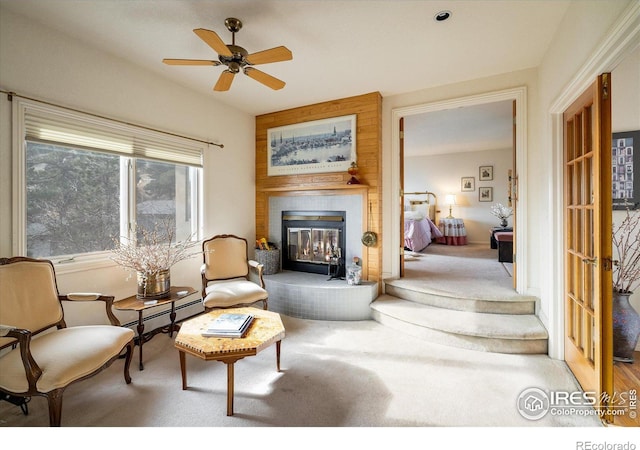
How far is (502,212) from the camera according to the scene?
632 cm

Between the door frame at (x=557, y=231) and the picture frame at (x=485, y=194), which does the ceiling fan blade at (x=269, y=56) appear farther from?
the picture frame at (x=485, y=194)

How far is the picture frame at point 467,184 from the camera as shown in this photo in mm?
6965

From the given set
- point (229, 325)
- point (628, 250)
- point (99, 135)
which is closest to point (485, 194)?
point (628, 250)

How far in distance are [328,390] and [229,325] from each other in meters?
0.80

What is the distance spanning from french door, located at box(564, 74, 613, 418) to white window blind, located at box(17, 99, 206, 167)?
3.47m

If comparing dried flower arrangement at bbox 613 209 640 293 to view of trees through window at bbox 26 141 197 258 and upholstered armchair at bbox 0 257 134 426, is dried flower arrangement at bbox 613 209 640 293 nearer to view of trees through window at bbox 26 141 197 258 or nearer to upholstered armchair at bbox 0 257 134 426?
upholstered armchair at bbox 0 257 134 426

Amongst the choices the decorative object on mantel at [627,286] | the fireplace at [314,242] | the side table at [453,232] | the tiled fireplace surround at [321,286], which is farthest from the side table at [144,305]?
the side table at [453,232]

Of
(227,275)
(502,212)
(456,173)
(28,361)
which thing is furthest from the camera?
(456,173)

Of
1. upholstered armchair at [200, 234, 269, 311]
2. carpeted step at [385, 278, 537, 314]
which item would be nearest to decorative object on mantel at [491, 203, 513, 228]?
carpeted step at [385, 278, 537, 314]

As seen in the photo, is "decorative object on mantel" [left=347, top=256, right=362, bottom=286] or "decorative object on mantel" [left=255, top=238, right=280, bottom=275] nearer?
"decorative object on mantel" [left=347, top=256, right=362, bottom=286]

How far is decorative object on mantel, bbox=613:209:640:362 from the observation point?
2055 mm

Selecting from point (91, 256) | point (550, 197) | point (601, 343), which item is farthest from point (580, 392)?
point (91, 256)

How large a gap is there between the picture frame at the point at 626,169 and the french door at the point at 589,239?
2.11 feet

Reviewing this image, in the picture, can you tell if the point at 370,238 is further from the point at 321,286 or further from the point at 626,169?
the point at 626,169
